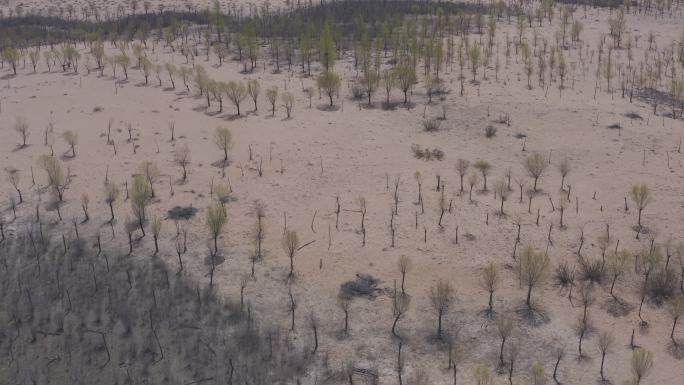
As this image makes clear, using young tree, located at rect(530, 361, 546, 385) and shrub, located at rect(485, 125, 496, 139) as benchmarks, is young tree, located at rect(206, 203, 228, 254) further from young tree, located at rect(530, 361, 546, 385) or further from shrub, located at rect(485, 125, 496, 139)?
shrub, located at rect(485, 125, 496, 139)

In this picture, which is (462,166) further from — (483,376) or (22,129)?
(22,129)

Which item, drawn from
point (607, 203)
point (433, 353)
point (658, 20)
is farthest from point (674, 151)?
point (658, 20)

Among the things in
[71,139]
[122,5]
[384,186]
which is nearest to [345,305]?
[384,186]

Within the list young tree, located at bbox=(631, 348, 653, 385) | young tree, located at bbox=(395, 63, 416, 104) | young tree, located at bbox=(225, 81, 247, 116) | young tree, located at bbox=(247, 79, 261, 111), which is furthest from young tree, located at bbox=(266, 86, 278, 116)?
young tree, located at bbox=(631, 348, 653, 385)

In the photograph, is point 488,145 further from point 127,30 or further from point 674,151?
point 127,30

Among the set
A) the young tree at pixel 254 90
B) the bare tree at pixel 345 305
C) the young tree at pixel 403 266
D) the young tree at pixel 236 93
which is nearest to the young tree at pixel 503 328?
the young tree at pixel 403 266

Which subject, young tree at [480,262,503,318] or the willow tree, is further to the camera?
the willow tree

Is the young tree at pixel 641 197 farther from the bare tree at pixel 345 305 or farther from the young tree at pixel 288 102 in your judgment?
the young tree at pixel 288 102
